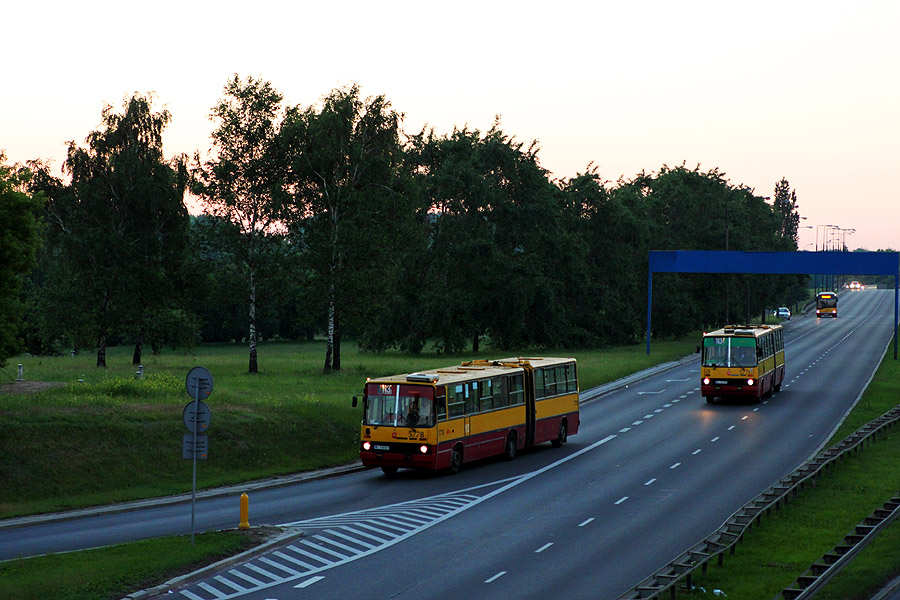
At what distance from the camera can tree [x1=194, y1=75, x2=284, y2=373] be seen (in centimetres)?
6097

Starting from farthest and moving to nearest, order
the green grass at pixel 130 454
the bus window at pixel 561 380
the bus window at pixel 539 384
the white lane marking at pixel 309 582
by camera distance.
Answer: the bus window at pixel 561 380 → the bus window at pixel 539 384 → the white lane marking at pixel 309 582 → the green grass at pixel 130 454

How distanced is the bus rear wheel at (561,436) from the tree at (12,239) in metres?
20.1

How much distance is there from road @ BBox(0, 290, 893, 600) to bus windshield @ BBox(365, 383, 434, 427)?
1.71 meters

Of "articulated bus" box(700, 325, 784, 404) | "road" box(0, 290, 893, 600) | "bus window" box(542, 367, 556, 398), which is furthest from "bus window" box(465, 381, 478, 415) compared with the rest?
"articulated bus" box(700, 325, 784, 404)

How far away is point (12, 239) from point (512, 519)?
2238cm

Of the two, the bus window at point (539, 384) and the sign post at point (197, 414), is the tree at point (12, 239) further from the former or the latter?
the sign post at point (197, 414)

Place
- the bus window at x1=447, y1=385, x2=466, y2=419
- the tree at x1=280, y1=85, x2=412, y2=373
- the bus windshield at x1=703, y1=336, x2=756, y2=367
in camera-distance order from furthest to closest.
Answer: the tree at x1=280, y1=85, x2=412, y2=373 → the bus windshield at x1=703, y1=336, x2=756, y2=367 → the bus window at x1=447, y1=385, x2=466, y2=419

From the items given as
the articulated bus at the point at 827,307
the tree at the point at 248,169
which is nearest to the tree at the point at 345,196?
the tree at the point at 248,169

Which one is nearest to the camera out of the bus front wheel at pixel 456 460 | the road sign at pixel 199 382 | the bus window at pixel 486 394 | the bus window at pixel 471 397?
the road sign at pixel 199 382

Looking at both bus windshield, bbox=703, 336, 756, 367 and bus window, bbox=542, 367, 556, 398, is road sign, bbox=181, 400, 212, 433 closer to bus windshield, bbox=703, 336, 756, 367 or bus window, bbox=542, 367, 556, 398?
bus window, bbox=542, 367, 556, 398

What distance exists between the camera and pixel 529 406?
34.4 m

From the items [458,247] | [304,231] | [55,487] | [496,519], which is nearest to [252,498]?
[55,487]

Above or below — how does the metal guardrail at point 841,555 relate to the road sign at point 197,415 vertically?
below

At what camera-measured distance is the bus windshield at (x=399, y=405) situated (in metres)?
29.1
